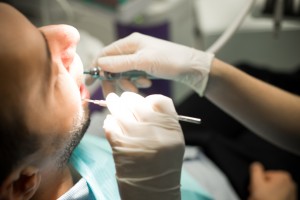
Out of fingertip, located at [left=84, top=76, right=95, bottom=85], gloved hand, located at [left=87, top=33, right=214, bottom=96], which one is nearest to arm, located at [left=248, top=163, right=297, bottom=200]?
gloved hand, located at [left=87, top=33, right=214, bottom=96]

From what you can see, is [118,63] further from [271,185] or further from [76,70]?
[271,185]

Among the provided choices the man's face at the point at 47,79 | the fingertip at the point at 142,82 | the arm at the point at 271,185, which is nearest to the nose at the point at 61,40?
the man's face at the point at 47,79

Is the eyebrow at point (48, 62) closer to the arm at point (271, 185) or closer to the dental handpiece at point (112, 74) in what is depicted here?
the dental handpiece at point (112, 74)

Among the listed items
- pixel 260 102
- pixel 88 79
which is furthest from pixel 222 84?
pixel 88 79

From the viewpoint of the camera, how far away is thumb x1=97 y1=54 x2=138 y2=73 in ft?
3.59

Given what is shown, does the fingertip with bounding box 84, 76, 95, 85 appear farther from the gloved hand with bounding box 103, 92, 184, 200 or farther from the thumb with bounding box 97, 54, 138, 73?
the gloved hand with bounding box 103, 92, 184, 200

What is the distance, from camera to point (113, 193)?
1132 mm

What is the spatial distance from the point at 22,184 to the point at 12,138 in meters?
0.13

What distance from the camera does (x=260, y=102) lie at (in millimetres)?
1225

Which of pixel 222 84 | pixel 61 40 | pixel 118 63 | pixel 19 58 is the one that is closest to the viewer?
pixel 19 58

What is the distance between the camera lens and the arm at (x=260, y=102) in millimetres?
1210

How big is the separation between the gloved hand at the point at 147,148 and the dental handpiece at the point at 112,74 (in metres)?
0.14

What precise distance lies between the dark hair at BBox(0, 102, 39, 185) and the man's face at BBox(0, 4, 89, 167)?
20mm

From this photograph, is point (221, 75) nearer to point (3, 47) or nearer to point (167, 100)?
point (167, 100)
